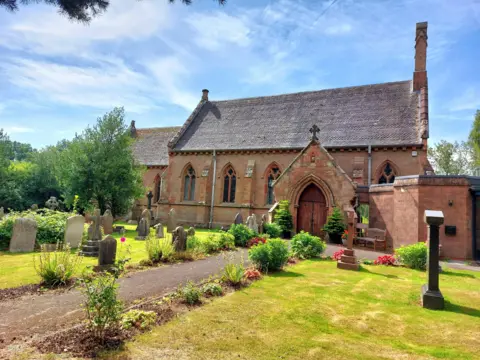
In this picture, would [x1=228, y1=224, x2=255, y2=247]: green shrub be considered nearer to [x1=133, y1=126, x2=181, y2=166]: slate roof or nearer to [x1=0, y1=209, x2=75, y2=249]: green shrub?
[x1=0, y1=209, x2=75, y2=249]: green shrub

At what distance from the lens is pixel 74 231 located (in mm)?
13031

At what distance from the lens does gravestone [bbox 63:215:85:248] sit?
12.8 meters

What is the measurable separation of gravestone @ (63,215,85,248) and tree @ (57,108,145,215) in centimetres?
1068

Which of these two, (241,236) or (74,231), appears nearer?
(74,231)

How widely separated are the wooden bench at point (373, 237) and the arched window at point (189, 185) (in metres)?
16.0

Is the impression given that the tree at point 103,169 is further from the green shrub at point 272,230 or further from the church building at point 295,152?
the green shrub at point 272,230

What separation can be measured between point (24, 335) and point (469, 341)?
7185 millimetres

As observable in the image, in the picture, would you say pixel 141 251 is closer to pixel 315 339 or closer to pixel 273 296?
pixel 273 296

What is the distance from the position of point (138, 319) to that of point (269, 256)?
17.6 feet

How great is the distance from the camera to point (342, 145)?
2209 cm

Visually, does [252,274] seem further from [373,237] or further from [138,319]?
[373,237]

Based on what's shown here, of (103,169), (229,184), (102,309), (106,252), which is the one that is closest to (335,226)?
(229,184)

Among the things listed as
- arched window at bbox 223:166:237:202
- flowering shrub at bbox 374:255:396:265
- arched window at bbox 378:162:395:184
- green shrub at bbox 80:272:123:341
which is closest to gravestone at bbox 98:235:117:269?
green shrub at bbox 80:272:123:341

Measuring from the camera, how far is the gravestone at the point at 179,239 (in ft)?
38.6
